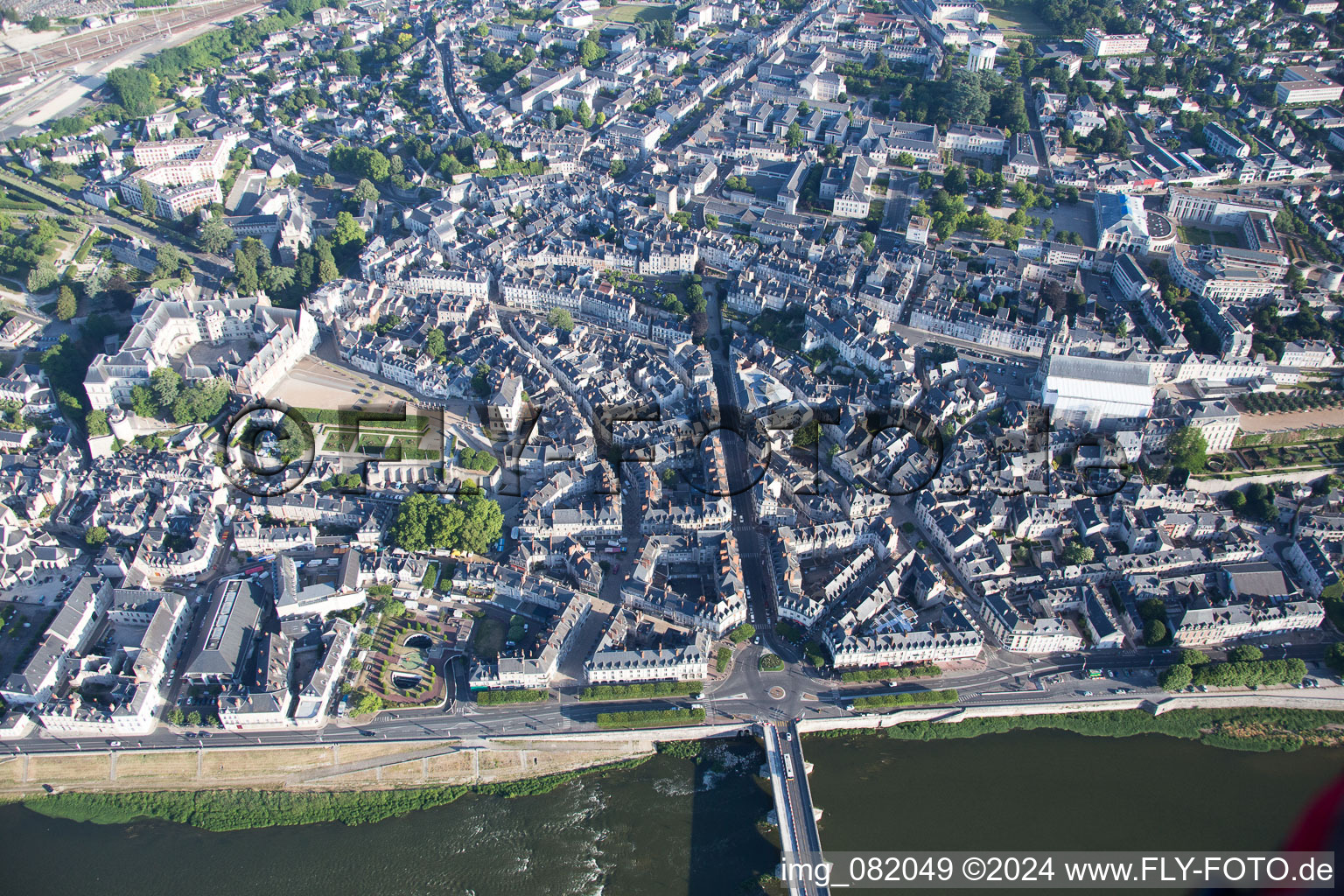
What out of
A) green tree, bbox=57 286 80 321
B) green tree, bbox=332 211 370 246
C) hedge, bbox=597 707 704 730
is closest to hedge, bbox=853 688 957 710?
hedge, bbox=597 707 704 730

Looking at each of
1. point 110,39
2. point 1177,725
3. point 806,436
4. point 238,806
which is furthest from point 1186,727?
point 110,39

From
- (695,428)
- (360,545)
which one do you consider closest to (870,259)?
(695,428)

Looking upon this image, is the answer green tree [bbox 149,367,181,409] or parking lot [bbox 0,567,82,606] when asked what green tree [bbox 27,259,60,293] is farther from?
parking lot [bbox 0,567,82,606]

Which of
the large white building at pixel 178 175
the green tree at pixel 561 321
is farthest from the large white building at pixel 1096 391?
the large white building at pixel 178 175

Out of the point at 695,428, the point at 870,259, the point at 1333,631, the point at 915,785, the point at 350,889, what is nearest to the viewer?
the point at 350,889

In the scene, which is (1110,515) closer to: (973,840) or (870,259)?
(973,840)

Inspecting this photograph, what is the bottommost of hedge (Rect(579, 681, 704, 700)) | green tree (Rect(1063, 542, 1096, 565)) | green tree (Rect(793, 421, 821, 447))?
hedge (Rect(579, 681, 704, 700))
